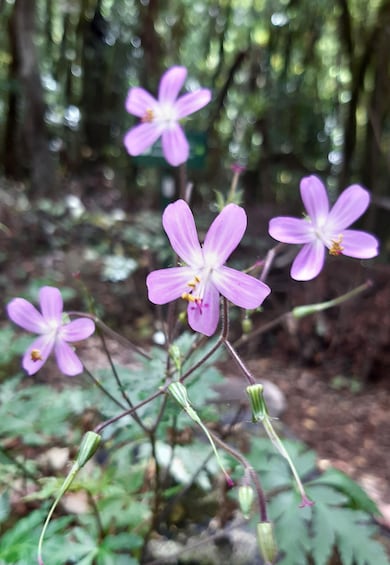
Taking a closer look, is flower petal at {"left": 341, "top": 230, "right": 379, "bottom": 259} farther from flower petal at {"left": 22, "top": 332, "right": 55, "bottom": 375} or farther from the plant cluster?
flower petal at {"left": 22, "top": 332, "right": 55, "bottom": 375}

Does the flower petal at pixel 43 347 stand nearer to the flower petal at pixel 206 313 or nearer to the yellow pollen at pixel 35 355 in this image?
the yellow pollen at pixel 35 355

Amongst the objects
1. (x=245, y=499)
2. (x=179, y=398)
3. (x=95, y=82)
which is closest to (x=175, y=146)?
(x=179, y=398)

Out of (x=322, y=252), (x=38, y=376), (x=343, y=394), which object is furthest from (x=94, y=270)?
(x=322, y=252)

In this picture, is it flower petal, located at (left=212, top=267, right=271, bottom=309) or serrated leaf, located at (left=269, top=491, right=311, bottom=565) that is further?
serrated leaf, located at (left=269, top=491, right=311, bottom=565)

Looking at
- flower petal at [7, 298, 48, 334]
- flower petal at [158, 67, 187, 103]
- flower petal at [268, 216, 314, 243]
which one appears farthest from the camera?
flower petal at [158, 67, 187, 103]

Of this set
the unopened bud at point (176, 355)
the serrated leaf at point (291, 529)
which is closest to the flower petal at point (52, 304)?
the unopened bud at point (176, 355)

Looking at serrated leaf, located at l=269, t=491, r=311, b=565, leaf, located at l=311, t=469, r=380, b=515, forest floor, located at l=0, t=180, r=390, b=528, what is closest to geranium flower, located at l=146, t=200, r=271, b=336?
serrated leaf, located at l=269, t=491, r=311, b=565

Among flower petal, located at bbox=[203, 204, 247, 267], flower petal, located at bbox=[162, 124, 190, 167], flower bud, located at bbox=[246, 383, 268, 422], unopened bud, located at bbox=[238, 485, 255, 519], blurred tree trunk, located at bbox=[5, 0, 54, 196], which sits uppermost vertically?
blurred tree trunk, located at bbox=[5, 0, 54, 196]
